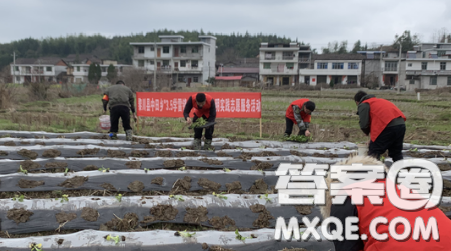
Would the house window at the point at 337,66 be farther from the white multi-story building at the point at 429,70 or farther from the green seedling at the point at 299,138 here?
the green seedling at the point at 299,138

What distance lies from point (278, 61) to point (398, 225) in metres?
44.6

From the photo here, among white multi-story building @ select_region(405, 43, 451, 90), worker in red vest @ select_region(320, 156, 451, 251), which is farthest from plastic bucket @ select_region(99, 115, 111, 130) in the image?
white multi-story building @ select_region(405, 43, 451, 90)

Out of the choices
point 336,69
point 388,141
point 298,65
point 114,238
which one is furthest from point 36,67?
point 388,141

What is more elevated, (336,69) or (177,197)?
(336,69)

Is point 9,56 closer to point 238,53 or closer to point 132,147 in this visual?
point 238,53

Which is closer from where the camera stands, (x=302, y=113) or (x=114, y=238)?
(x=114, y=238)

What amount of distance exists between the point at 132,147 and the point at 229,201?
349 cm

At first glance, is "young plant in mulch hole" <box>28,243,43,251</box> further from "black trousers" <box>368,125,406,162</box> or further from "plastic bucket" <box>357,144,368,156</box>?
"plastic bucket" <box>357,144,368,156</box>

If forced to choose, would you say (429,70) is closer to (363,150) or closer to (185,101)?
(185,101)

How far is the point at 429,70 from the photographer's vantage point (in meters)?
41.8

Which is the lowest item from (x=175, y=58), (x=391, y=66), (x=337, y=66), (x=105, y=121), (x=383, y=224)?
(x=383, y=224)

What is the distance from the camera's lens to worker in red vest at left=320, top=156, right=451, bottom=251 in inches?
68.2

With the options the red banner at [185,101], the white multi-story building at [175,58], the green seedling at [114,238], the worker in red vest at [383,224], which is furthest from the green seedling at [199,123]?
the white multi-story building at [175,58]

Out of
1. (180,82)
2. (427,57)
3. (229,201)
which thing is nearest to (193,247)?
(229,201)
